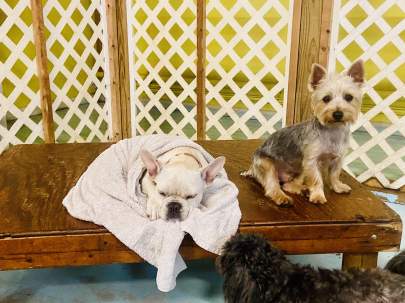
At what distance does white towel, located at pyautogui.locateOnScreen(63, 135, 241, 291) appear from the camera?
A: 3.81ft

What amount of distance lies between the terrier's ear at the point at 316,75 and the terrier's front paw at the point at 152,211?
0.67 meters

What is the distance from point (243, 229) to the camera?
121 centimetres

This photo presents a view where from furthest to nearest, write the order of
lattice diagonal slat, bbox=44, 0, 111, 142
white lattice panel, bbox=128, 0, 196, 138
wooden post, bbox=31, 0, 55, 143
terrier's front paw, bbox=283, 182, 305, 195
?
white lattice panel, bbox=128, 0, 196, 138 → lattice diagonal slat, bbox=44, 0, 111, 142 → wooden post, bbox=31, 0, 55, 143 → terrier's front paw, bbox=283, 182, 305, 195

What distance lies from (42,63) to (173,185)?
1.46 metres

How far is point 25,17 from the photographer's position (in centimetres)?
328

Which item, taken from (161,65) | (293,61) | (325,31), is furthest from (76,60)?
(325,31)

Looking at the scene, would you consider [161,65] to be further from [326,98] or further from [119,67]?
[326,98]

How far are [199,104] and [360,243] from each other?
161 centimetres

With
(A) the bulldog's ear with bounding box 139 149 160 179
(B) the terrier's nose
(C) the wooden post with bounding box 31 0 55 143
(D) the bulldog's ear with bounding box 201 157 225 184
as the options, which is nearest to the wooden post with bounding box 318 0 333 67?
(B) the terrier's nose

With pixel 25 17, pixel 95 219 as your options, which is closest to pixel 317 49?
pixel 95 219

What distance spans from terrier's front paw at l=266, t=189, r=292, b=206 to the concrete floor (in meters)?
0.36

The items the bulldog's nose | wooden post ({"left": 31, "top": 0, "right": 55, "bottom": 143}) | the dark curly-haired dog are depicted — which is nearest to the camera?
→ the dark curly-haired dog

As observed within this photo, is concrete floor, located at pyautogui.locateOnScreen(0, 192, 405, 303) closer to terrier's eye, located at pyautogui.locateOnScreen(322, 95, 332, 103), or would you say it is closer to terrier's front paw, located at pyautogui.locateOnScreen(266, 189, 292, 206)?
terrier's front paw, located at pyautogui.locateOnScreen(266, 189, 292, 206)

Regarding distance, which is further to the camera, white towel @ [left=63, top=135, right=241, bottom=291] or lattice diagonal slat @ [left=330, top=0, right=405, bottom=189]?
lattice diagonal slat @ [left=330, top=0, right=405, bottom=189]
